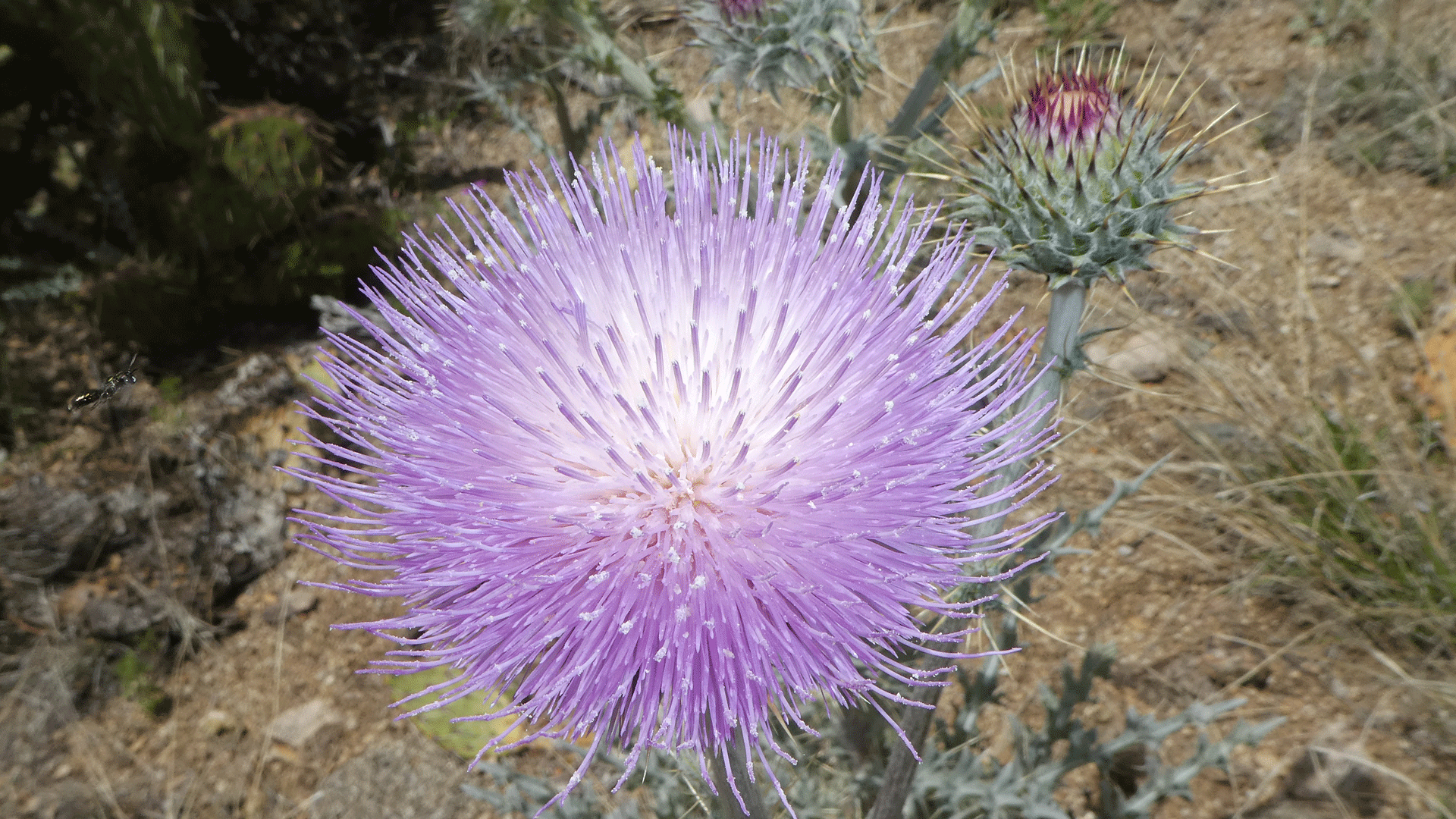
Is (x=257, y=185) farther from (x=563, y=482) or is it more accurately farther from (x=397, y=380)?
(x=563, y=482)

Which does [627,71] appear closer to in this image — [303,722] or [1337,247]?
[303,722]

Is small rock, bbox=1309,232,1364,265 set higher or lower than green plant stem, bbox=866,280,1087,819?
lower

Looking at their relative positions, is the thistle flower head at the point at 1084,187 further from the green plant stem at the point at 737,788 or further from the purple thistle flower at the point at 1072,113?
the green plant stem at the point at 737,788

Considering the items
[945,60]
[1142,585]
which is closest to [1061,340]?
[945,60]

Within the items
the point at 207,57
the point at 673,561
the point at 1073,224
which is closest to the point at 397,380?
the point at 673,561

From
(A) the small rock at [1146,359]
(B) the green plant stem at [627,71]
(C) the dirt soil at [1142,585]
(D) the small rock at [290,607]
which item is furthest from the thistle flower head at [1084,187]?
(D) the small rock at [290,607]

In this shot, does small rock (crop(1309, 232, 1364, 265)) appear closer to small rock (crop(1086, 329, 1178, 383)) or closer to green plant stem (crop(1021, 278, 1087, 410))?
small rock (crop(1086, 329, 1178, 383))

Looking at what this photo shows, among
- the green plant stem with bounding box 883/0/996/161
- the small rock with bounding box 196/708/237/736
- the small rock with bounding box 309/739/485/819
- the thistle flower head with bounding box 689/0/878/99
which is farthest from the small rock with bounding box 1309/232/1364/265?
the small rock with bounding box 196/708/237/736
